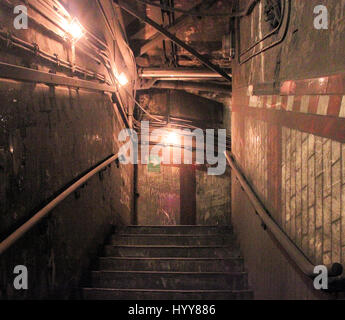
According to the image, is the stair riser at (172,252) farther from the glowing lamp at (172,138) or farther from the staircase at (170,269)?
the glowing lamp at (172,138)

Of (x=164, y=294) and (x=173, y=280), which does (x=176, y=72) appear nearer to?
(x=173, y=280)

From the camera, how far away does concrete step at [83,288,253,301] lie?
401cm

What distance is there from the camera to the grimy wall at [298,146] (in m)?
2.10

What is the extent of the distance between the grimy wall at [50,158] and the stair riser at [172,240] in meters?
0.25

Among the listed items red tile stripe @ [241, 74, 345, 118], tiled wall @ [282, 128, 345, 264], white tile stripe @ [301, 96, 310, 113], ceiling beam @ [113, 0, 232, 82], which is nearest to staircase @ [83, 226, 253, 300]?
tiled wall @ [282, 128, 345, 264]

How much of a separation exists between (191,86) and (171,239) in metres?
4.41

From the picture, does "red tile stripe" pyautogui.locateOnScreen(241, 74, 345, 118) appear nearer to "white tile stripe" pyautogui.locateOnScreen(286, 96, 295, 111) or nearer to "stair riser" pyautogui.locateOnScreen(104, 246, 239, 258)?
"white tile stripe" pyautogui.locateOnScreen(286, 96, 295, 111)

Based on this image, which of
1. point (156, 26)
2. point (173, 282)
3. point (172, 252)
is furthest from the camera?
point (156, 26)

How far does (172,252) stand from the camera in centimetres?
513

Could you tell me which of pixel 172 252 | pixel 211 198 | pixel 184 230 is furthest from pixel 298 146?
pixel 211 198

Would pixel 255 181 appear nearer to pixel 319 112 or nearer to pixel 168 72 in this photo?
pixel 319 112

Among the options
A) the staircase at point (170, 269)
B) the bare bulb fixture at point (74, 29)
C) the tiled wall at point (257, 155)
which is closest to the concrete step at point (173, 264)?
the staircase at point (170, 269)

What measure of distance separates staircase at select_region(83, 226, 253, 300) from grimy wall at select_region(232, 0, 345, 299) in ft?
1.07

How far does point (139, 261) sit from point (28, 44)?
111 inches
